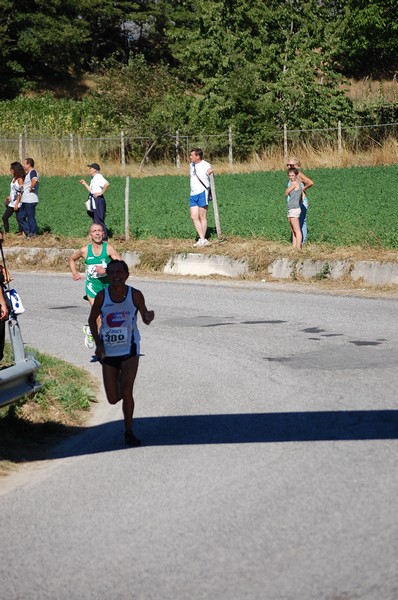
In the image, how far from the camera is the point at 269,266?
19375 millimetres

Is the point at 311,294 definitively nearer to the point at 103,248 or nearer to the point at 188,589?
the point at 103,248

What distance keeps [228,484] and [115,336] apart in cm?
199

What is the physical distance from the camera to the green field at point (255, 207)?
21.4 metres

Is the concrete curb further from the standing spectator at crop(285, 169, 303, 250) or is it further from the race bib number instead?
the race bib number

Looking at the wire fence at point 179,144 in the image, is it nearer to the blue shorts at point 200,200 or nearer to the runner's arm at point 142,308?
the blue shorts at point 200,200

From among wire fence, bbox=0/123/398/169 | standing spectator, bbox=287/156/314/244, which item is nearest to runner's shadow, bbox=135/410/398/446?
standing spectator, bbox=287/156/314/244

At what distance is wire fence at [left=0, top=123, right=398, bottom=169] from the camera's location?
1699 inches

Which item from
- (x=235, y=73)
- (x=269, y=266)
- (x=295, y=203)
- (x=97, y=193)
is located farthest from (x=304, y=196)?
(x=235, y=73)

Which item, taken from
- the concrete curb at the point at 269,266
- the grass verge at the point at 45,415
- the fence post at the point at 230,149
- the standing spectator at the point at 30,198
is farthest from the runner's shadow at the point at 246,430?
the fence post at the point at 230,149

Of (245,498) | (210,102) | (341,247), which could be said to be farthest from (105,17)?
(245,498)

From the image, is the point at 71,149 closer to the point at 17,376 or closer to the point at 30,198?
the point at 30,198

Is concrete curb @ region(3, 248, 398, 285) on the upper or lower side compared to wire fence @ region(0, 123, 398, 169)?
lower

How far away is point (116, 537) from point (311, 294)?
1098 centimetres

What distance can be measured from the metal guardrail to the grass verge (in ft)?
1.85
